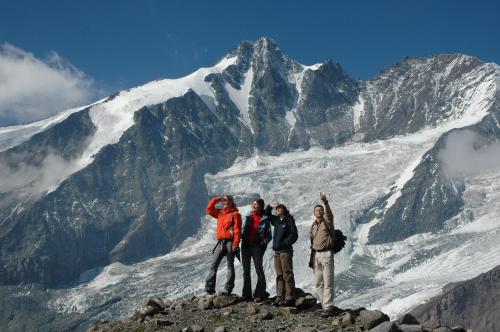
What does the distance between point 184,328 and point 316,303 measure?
16.8ft

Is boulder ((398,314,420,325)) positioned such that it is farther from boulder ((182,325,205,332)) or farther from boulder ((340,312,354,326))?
boulder ((182,325,205,332))

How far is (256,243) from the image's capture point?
92.8ft

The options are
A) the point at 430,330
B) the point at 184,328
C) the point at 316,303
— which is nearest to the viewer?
the point at 430,330

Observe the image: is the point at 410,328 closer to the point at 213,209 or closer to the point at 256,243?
the point at 256,243

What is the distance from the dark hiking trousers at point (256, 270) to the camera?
91.9ft

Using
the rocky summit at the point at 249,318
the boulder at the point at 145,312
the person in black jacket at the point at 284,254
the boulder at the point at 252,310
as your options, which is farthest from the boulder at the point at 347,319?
the boulder at the point at 145,312

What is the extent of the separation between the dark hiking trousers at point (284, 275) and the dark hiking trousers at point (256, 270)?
2.80ft

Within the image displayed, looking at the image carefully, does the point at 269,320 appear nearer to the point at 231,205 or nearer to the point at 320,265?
the point at 320,265

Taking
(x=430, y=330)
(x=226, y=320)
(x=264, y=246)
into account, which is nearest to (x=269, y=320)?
(x=226, y=320)

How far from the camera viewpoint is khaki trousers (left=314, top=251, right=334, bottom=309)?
2580cm

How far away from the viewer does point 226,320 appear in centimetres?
2588

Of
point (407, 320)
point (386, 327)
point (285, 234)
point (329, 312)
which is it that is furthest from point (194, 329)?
point (407, 320)

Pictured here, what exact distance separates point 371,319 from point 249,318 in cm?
475

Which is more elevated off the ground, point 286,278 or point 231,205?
point 231,205
